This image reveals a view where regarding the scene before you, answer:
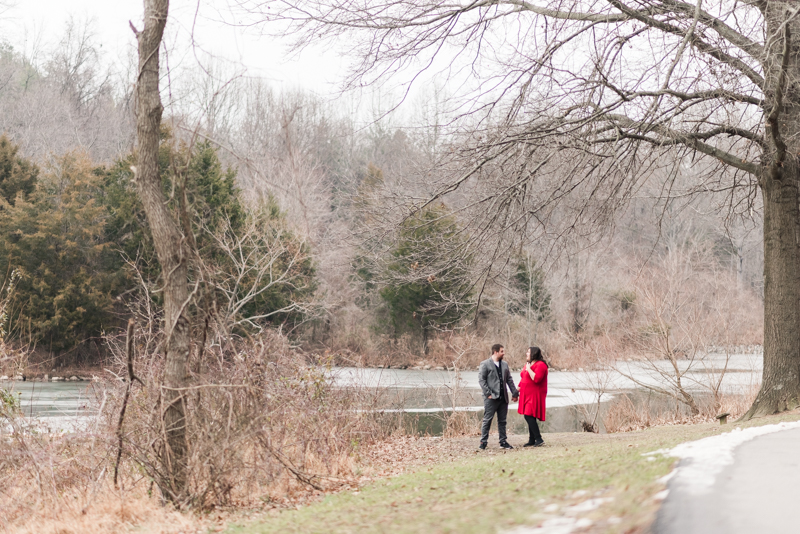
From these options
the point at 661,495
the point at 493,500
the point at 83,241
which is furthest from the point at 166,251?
the point at 83,241

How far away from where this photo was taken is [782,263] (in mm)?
11562

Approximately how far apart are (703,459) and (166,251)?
5927 mm

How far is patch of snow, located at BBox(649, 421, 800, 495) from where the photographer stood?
16.7 feet

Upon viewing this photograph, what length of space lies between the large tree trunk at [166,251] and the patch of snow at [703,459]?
16.4 ft

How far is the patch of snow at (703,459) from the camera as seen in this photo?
Result: 16.7 feet

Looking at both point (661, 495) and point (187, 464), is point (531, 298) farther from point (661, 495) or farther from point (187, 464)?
point (661, 495)

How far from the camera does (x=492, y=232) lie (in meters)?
12.0

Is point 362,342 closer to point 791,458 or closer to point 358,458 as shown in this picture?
point 358,458

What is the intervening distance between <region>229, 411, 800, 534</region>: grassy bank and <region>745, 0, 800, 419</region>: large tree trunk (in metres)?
5.37

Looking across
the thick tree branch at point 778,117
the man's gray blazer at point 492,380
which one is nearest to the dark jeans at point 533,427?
the man's gray blazer at point 492,380

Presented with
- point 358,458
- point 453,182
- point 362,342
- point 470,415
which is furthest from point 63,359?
point 453,182

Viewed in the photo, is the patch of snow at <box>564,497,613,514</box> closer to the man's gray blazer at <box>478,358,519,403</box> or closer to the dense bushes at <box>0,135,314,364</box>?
the man's gray blazer at <box>478,358,519,403</box>

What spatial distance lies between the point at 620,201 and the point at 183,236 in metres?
7.62

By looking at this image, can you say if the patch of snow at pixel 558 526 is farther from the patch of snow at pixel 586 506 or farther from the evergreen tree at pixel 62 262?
the evergreen tree at pixel 62 262
